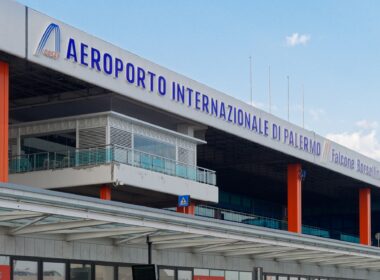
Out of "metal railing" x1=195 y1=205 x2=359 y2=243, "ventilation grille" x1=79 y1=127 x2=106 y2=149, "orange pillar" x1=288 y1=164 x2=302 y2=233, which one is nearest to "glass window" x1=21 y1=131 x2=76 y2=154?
"ventilation grille" x1=79 y1=127 x2=106 y2=149

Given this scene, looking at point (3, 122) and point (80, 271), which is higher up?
point (3, 122)

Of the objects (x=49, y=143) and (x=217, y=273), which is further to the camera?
(x=49, y=143)

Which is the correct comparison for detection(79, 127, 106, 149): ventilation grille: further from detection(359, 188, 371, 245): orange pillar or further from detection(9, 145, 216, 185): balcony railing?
detection(359, 188, 371, 245): orange pillar

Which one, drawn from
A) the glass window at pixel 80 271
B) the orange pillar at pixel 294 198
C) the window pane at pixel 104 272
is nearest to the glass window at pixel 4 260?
the glass window at pixel 80 271

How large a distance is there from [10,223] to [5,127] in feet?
25.6

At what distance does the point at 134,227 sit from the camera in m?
25.1

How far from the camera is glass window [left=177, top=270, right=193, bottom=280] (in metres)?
32.2

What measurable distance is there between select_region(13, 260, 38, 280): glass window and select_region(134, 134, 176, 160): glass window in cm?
1184

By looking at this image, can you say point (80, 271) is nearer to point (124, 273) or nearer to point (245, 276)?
point (124, 273)

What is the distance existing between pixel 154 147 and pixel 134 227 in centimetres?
1254

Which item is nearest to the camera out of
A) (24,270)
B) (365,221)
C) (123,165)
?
(24,270)

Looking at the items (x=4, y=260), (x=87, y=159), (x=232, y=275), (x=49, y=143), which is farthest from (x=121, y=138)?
(x=4, y=260)

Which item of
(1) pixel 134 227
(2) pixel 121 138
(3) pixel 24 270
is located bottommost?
(3) pixel 24 270

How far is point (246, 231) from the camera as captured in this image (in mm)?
29688
